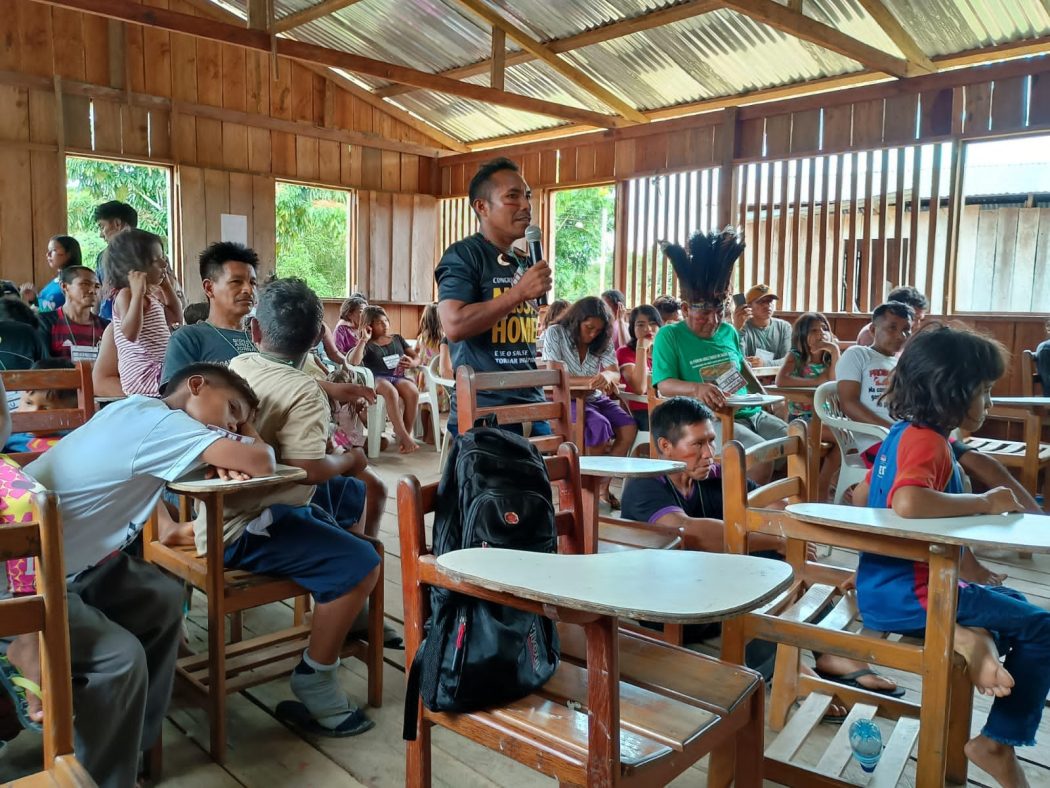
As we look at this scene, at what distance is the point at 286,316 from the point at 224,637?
0.82 metres

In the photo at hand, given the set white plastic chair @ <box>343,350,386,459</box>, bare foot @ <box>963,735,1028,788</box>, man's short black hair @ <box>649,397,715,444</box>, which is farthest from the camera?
white plastic chair @ <box>343,350,386,459</box>

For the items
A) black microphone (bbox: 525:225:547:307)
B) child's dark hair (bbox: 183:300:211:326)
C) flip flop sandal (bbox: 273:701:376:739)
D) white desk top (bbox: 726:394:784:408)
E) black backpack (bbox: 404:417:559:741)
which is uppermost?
black microphone (bbox: 525:225:547:307)

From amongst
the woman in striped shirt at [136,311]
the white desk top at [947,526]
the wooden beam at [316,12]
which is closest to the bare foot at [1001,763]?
the white desk top at [947,526]

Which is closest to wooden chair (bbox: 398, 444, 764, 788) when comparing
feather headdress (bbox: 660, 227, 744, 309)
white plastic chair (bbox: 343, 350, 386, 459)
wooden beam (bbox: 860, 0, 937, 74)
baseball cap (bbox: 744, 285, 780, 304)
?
feather headdress (bbox: 660, 227, 744, 309)

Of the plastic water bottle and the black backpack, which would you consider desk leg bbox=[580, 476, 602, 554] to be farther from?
the plastic water bottle

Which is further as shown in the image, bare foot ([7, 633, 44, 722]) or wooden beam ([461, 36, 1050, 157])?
wooden beam ([461, 36, 1050, 157])

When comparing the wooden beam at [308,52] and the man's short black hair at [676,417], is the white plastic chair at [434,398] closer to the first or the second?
the wooden beam at [308,52]

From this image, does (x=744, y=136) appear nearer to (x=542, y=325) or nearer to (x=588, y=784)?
(x=542, y=325)

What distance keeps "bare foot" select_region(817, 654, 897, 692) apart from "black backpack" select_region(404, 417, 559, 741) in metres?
1.26

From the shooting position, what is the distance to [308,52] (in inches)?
256

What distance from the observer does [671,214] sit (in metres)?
7.79

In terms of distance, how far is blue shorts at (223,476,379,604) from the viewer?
202 cm

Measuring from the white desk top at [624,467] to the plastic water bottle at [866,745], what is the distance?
729 mm

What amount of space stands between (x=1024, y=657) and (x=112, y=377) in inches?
111
